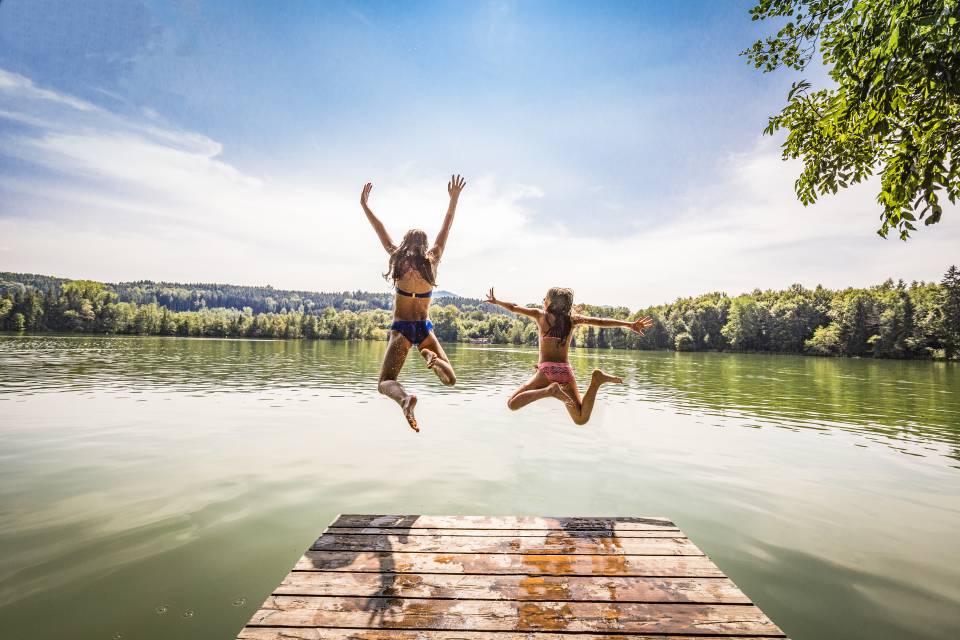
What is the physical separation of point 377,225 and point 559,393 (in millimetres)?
3470

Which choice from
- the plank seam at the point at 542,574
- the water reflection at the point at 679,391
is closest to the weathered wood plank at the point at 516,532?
the plank seam at the point at 542,574

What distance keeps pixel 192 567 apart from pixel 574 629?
5.12m

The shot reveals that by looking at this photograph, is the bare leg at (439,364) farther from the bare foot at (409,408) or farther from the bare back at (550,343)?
the bare back at (550,343)

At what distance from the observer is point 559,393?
6.82 meters

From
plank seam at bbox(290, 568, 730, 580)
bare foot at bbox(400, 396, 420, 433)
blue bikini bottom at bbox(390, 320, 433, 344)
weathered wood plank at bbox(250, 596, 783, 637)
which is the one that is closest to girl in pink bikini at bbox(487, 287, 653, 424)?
blue bikini bottom at bbox(390, 320, 433, 344)

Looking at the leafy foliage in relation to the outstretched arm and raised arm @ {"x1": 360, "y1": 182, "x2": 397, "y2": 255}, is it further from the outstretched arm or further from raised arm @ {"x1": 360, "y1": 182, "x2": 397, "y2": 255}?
raised arm @ {"x1": 360, "y1": 182, "x2": 397, "y2": 255}

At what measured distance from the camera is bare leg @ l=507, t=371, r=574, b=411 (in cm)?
676

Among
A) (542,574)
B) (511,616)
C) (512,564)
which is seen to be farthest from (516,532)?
(511,616)

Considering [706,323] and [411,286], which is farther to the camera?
[706,323]

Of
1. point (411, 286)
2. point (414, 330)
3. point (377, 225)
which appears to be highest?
point (377, 225)

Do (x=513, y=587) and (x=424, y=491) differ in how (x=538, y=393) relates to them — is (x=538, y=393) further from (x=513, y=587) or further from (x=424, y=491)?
(x=424, y=491)

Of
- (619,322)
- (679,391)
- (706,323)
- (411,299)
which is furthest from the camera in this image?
(706,323)

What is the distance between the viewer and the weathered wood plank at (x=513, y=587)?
4309mm

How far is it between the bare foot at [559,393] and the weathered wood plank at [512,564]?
225 cm
